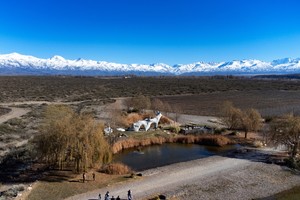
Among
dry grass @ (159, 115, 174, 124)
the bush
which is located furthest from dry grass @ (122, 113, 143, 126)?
the bush

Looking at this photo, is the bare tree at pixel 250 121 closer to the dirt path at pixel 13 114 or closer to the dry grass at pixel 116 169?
the dry grass at pixel 116 169

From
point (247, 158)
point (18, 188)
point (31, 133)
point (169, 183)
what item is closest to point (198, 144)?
point (247, 158)

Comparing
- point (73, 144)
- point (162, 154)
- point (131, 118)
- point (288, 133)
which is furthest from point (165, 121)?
point (73, 144)

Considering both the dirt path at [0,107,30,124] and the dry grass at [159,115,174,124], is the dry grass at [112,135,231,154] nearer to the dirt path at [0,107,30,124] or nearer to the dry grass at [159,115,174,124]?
the dry grass at [159,115,174,124]

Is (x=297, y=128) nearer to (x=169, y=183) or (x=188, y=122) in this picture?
(x=169, y=183)

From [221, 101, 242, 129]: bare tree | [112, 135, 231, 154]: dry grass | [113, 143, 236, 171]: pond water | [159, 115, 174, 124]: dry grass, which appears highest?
[221, 101, 242, 129]: bare tree

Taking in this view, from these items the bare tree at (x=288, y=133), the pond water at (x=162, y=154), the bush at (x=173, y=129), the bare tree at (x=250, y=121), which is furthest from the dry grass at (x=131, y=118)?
the bare tree at (x=288, y=133)
